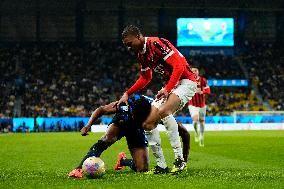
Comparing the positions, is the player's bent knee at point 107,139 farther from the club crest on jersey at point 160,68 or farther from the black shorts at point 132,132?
the club crest on jersey at point 160,68

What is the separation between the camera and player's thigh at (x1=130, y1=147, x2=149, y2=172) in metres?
9.73

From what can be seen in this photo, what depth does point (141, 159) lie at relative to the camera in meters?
9.77

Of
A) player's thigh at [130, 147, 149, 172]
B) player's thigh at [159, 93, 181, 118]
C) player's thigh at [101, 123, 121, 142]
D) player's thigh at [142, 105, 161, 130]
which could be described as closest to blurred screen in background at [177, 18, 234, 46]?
player's thigh at [130, 147, 149, 172]

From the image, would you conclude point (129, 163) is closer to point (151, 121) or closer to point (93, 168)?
point (151, 121)

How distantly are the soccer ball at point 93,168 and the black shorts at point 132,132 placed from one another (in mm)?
1127

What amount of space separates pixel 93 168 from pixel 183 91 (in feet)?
6.65

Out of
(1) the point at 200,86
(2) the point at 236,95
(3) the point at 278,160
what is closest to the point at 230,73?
(2) the point at 236,95

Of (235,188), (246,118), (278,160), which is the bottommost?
(246,118)

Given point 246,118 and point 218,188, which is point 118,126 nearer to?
point 218,188

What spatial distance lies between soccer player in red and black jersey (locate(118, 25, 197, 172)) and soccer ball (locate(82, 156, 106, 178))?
3.21 feet

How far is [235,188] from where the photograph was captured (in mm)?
7145

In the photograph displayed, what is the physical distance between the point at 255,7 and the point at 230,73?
6.88 meters

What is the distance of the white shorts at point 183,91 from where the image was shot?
9359mm

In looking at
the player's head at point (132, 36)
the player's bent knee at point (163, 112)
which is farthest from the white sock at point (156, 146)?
the player's head at point (132, 36)
